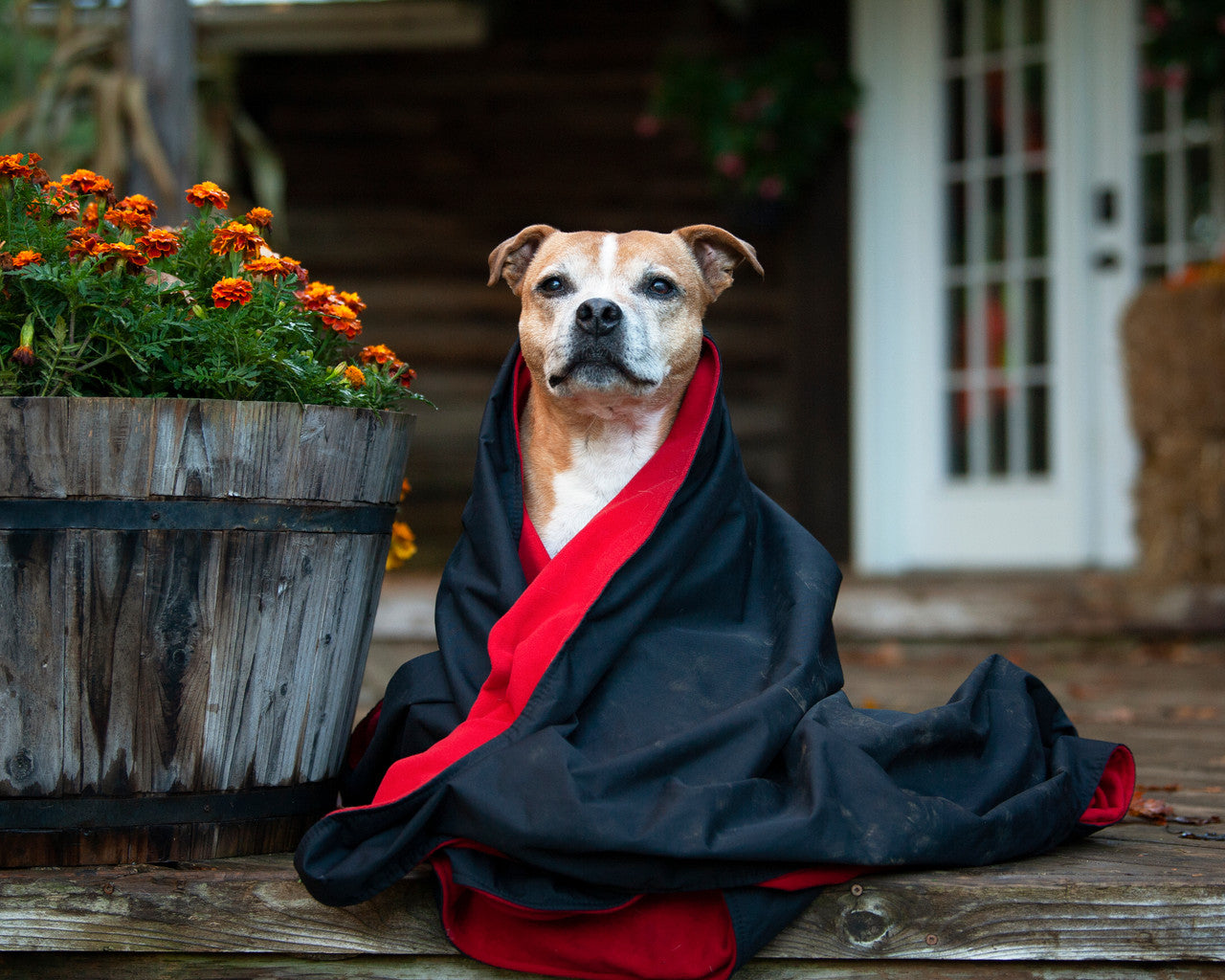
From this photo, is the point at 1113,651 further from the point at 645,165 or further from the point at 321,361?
the point at 321,361

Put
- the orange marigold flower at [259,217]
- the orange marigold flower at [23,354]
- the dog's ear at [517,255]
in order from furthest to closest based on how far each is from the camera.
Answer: the dog's ear at [517,255]
the orange marigold flower at [259,217]
the orange marigold flower at [23,354]

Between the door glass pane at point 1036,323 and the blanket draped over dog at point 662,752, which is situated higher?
the door glass pane at point 1036,323

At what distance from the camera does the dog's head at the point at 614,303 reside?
2.42 meters

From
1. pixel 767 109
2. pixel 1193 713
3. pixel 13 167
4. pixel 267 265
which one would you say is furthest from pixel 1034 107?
pixel 13 167

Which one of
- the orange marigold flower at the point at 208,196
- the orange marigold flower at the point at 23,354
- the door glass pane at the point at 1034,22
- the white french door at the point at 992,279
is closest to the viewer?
the orange marigold flower at the point at 23,354

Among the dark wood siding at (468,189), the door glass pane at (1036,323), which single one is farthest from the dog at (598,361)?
the dark wood siding at (468,189)

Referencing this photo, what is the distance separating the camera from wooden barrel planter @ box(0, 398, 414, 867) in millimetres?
1899

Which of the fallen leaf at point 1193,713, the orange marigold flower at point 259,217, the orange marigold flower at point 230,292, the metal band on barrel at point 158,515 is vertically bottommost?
the fallen leaf at point 1193,713

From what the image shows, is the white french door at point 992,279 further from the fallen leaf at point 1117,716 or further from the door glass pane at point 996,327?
the fallen leaf at point 1117,716

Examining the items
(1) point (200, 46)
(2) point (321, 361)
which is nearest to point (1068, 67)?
(1) point (200, 46)

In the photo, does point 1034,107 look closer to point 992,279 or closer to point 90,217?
point 992,279

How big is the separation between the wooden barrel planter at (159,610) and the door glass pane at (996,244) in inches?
191

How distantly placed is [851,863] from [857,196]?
541 cm

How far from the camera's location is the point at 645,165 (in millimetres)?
7375
